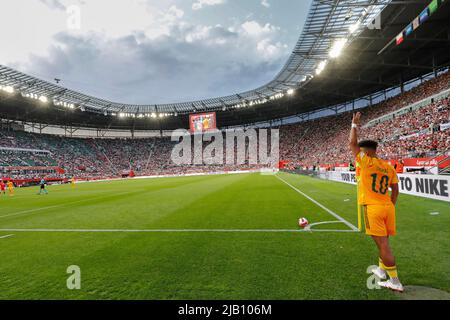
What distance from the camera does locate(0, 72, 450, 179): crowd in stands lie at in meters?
26.7

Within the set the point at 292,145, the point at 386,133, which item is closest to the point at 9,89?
the point at 292,145

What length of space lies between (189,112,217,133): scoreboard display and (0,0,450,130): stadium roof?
7.08 m

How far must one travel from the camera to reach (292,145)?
6241 centimetres

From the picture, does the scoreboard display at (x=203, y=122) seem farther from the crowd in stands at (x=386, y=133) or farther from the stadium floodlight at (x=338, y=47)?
the stadium floodlight at (x=338, y=47)

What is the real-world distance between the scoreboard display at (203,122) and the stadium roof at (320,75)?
7085 millimetres

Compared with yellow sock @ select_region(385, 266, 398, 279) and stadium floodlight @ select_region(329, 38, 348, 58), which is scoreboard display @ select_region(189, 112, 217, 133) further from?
yellow sock @ select_region(385, 266, 398, 279)

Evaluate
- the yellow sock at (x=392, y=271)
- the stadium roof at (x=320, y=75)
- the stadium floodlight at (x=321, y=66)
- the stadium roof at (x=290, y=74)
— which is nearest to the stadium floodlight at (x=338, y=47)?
the stadium roof at (x=320, y=75)

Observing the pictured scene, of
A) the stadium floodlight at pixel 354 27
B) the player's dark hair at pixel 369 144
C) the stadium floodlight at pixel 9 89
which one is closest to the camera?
the player's dark hair at pixel 369 144

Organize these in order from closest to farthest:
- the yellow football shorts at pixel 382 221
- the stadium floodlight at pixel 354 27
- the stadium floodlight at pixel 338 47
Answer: the yellow football shorts at pixel 382 221 < the stadium floodlight at pixel 354 27 < the stadium floodlight at pixel 338 47

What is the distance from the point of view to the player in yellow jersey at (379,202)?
10.7ft

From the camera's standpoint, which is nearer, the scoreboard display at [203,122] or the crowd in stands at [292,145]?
the crowd in stands at [292,145]

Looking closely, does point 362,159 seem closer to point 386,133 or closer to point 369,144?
point 369,144

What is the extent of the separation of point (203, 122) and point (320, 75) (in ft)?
89.4

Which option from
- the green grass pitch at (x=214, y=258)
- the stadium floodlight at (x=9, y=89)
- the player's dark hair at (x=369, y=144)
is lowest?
the green grass pitch at (x=214, y=258)
